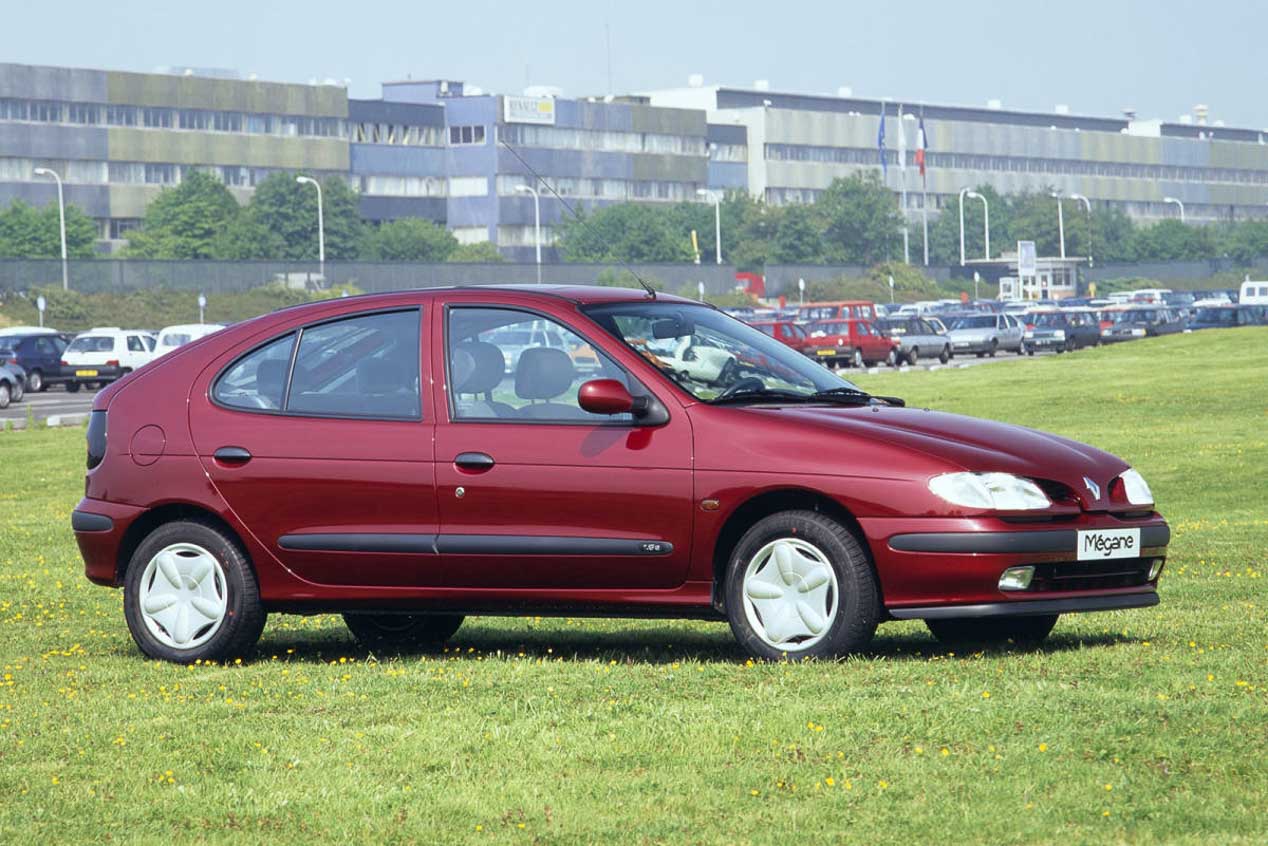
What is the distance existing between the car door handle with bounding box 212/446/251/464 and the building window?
129753 mm

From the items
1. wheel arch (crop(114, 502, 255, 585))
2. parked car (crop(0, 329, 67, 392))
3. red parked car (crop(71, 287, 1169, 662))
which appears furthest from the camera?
parked car (crop(0, 329, 67, 392))

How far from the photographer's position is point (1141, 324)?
73688 millimetres

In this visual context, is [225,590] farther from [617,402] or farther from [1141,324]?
[1141,324]

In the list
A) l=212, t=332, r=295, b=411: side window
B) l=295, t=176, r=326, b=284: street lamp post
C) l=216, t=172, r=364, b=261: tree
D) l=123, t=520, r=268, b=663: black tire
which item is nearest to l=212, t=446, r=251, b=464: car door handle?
l=212, t=332, r=295, b=411: side window

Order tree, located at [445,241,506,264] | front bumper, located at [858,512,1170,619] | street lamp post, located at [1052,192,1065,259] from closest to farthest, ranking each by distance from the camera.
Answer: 1. front bumper, located at [858,512,1170,619]
2. tree, located at [445,241,506,264]
3. street lamp post, located at [1052,192,1065,259]

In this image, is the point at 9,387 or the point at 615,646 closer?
the point at 615,646

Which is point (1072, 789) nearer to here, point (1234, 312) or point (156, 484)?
point (156, 484)

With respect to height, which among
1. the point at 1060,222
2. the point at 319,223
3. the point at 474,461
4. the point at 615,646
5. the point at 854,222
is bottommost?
the point at 615,646

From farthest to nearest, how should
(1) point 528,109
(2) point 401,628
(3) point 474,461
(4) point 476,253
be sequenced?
(1) point 528,109 < (4) point 476,253 < (2) point 401,628 < (3) point 474,461

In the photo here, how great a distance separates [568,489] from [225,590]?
66.2 inches

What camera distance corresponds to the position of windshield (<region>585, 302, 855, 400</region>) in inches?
344

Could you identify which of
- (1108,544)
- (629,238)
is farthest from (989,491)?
(629,238)

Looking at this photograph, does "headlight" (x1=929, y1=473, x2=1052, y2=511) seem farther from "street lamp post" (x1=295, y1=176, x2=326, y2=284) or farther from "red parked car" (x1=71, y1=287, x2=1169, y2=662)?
"street lamp post" (x1=295, y1=176, x2=326, y2=284)

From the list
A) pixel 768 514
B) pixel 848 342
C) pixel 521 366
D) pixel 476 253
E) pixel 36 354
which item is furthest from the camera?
pixel 476 253
